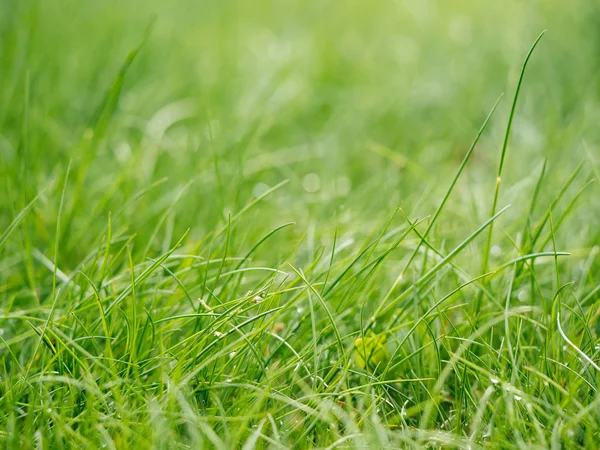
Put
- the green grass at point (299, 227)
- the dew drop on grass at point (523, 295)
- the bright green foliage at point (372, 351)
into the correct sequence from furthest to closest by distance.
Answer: the dew drop on grass at point (523, 295) < the bright green foliage at point (372, 351) < the green grass at point (299, 227)

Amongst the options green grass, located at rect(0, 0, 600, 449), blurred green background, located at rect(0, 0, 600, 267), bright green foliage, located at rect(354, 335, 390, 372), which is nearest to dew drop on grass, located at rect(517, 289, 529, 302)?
green grass, located at rect(0, 0, 600, 449)

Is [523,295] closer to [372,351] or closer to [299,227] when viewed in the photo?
[372,351]

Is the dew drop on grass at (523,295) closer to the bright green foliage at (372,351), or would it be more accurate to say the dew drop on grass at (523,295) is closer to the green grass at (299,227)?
the green grass at (299,227)

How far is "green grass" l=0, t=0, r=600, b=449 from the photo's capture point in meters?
1.14

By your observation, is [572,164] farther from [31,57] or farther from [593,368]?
[31,57]

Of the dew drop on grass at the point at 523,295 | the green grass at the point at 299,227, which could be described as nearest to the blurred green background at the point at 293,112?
the green grass at the point at 299,227

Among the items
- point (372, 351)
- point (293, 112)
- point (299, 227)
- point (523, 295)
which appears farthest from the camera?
point (293, 112)

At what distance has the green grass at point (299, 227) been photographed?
3.73 feet

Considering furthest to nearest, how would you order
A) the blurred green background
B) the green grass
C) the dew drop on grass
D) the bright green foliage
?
the blurred green background
the dew drop on grass
the bright green foliage
the green grass

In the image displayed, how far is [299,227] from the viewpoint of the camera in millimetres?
1848

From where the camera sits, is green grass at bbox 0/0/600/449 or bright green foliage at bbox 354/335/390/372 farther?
bright green foliage at bbox 354/335/390/372

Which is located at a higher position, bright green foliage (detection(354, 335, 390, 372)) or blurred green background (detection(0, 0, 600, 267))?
blurred green background (detection(0, 0, 600, 267))

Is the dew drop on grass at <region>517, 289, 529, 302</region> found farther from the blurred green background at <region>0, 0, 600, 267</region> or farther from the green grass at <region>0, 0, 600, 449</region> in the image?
the blurred green background at <region>0, 0, 600, 267</region>

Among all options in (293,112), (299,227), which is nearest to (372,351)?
(299,227)
